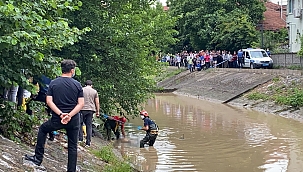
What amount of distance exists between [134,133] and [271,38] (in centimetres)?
3040

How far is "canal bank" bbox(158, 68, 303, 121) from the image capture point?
26.9 metres

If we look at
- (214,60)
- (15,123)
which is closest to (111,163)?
(15,123)

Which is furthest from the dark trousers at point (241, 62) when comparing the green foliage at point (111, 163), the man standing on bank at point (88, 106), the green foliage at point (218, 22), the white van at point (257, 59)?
the green foliage at point (111, 163)

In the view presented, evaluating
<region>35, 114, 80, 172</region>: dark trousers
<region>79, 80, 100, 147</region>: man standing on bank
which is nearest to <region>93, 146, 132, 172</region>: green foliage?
<region>79, 80, 100, 147</region>: man standing on bank

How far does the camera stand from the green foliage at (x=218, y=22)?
156 feet

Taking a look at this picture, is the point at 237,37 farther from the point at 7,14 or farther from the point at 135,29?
the point at 7,14

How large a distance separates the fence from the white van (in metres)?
0.46

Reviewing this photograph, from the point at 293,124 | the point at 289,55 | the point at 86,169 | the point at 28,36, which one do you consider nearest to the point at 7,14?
the point at 28,36

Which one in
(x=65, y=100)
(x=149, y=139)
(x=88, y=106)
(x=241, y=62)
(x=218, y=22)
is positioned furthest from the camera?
(x=218, y=22)

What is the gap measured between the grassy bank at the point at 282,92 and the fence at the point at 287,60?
111 inches

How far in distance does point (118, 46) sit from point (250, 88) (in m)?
17.8

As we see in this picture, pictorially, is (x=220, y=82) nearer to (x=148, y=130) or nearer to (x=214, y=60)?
(x=214, y=60)

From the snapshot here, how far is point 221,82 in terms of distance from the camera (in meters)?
38.6

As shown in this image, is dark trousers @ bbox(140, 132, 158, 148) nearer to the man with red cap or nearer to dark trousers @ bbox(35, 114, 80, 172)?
the man with red cap
